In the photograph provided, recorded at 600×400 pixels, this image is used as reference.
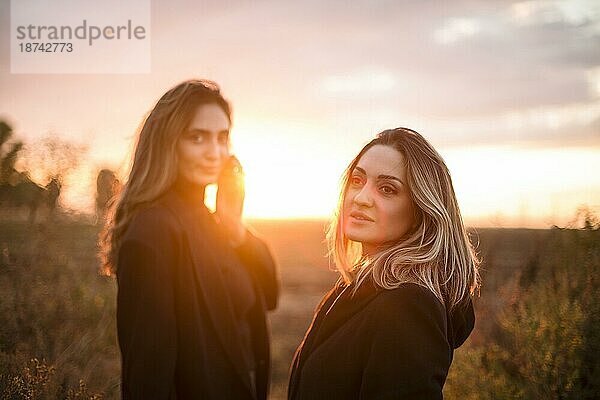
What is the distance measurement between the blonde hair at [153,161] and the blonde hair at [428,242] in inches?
39.2

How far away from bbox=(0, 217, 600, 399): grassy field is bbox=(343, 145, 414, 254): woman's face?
8.13 ft

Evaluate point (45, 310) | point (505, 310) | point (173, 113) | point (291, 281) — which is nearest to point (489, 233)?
point (505, 310)

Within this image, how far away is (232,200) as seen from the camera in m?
3.05

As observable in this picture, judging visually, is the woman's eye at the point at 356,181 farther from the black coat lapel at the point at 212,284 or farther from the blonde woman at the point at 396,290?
the black coat lapel at the point at 212,284

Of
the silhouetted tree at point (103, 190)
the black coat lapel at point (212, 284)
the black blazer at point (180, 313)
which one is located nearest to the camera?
the black blazer at point (180, 313)

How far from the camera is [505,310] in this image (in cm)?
528

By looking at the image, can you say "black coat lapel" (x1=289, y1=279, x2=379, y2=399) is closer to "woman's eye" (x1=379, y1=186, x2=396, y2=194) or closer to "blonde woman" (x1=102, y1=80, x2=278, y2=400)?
"woman's eye" (x1=379, y1=186, x2=396, y2=194)

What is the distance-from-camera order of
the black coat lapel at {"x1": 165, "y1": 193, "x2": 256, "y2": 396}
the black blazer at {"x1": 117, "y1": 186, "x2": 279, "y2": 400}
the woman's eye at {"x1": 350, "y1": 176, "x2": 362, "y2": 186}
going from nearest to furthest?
the woman's eye at {"x1": 350, "y1": 176, "x2": 362, "y2": 186} < the black blazer at {"x1": 117, "y1": 186, "x2": 279, "y2": 400} < the black coat lapel at {"x1": 165, "y1": 193, "x2": 256, "y2": 396}

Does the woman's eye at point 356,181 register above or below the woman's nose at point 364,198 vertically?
above

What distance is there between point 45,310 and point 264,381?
308 cm

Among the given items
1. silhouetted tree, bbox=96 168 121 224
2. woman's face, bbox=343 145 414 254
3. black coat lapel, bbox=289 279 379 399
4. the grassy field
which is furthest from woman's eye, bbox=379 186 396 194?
silhouetted tree, bbox=96 168 121 224

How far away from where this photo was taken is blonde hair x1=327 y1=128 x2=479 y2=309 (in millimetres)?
1854

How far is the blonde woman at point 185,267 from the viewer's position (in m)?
2.45

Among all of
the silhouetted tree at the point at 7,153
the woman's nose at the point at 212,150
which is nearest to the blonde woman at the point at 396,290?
the woman's nose at the point at 212,150
